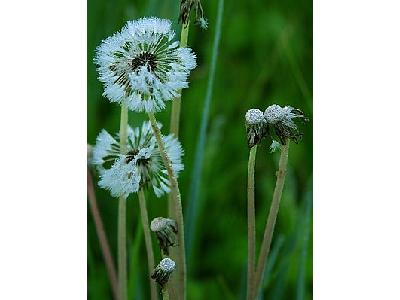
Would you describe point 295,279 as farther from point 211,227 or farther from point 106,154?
point 106,154

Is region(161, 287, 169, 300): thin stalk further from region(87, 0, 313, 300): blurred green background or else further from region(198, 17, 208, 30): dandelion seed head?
region(198, 17, 208, 30): dandelion seed head

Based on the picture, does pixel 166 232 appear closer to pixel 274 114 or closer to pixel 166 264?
pixel 166 264

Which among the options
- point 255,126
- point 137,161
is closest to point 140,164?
point 137,161

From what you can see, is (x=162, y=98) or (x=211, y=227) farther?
(x=211, y=227)

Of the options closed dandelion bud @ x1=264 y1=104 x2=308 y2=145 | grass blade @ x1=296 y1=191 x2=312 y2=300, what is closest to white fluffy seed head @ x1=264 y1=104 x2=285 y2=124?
closed dandelion bud @ x1=264 y1=104 x2=308 y2=145

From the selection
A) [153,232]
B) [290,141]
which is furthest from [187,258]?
[290,141]

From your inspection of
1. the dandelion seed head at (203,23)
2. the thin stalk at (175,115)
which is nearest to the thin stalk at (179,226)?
the thin stalk at (175,115)
